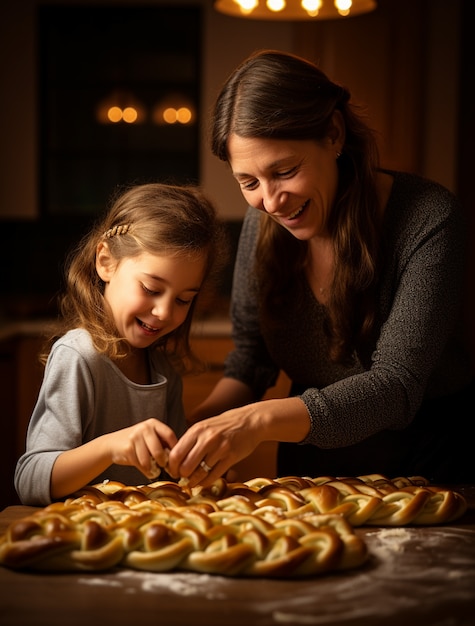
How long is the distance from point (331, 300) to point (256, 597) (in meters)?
0.71

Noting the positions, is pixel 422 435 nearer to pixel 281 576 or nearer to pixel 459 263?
pixel 459 263

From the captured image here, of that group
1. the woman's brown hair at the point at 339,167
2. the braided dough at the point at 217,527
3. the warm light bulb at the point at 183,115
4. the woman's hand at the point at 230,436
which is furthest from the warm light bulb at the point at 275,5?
the warm light bulb at the point at 183,115

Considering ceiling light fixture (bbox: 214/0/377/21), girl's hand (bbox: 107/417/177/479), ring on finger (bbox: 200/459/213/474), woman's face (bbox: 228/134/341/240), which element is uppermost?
ceiling light fixture (bbox: 214/0/377/21)

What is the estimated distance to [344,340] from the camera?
5.16 feet

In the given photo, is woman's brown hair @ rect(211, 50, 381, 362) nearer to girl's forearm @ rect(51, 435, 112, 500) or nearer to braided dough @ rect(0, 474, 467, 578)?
braided dough @ rect(0, 474, 467, 578)

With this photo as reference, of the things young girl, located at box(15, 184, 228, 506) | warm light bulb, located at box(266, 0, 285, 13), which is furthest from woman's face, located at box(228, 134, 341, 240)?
warm light bulb, located at box(266, 0, 285, 13)

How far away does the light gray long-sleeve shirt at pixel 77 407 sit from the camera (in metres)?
1.28

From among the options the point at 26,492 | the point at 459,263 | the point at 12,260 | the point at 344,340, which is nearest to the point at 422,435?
the point at 344,340

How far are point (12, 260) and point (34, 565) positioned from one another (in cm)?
313

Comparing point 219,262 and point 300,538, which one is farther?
point 219,262

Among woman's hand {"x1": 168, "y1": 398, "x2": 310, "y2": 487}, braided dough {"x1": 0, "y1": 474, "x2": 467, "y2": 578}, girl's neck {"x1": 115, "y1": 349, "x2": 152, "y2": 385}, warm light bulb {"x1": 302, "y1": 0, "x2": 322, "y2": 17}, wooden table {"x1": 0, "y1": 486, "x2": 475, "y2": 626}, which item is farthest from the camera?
warm light bulb {"x1": 302, "y1": 0, "x2": 322, "y2": 17}

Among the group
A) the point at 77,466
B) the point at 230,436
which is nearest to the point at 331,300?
the point at 230,436

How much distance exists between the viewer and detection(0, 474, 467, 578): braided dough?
102 centimetres

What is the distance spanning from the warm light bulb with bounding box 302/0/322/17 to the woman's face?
520mm
